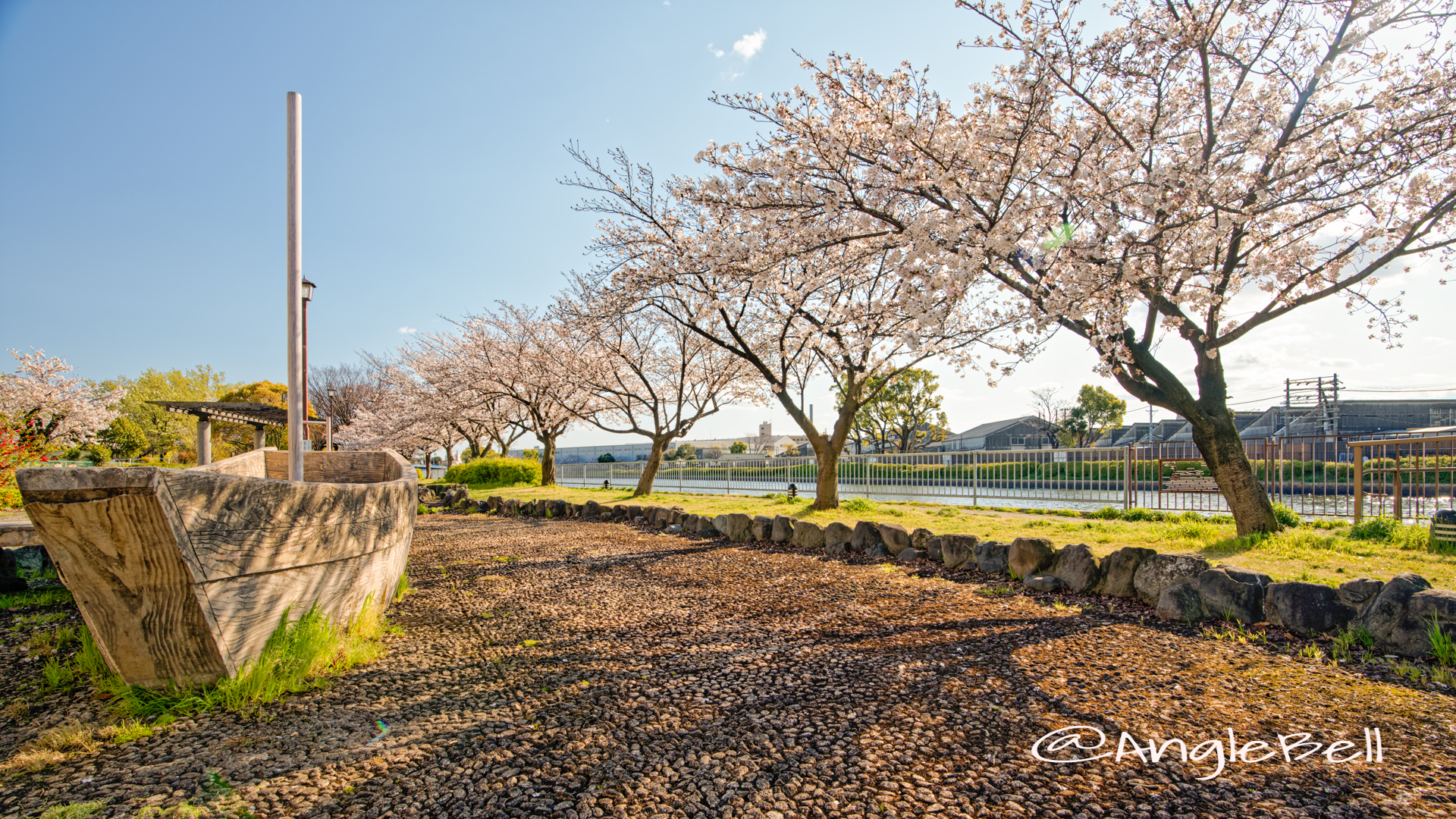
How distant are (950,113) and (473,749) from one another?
6.41 m

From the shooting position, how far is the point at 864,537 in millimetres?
5961

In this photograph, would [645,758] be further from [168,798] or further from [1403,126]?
[1403,126]

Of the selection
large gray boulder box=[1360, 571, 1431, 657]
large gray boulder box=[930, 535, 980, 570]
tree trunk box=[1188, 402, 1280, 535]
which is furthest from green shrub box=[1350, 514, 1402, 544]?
large gray boulder box=[930, 535, 980, 570]

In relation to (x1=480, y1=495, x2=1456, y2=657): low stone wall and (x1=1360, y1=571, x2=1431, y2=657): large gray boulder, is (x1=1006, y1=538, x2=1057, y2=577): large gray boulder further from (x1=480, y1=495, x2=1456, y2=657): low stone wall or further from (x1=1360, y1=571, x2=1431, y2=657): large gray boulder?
(x1=1360, y1=571, x2=1431, y2=657): large gray boulder

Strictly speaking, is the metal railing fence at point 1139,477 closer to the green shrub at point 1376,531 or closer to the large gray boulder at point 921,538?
the green shrub at point 1376,531

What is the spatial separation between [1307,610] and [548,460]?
1696cm

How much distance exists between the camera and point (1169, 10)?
219 inches

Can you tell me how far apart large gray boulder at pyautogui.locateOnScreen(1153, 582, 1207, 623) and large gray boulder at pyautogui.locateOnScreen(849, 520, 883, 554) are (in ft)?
8.23

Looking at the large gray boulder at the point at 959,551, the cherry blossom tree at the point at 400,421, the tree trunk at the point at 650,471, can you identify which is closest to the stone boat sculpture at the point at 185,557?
the large gray boulder at the point at 959,551

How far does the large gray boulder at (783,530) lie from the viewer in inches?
263

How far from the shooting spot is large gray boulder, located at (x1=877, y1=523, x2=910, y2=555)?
5668mm

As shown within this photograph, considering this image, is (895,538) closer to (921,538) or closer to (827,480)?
(921,538)

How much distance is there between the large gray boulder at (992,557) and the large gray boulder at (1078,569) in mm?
414

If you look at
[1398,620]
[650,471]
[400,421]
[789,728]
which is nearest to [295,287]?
[789,728]
